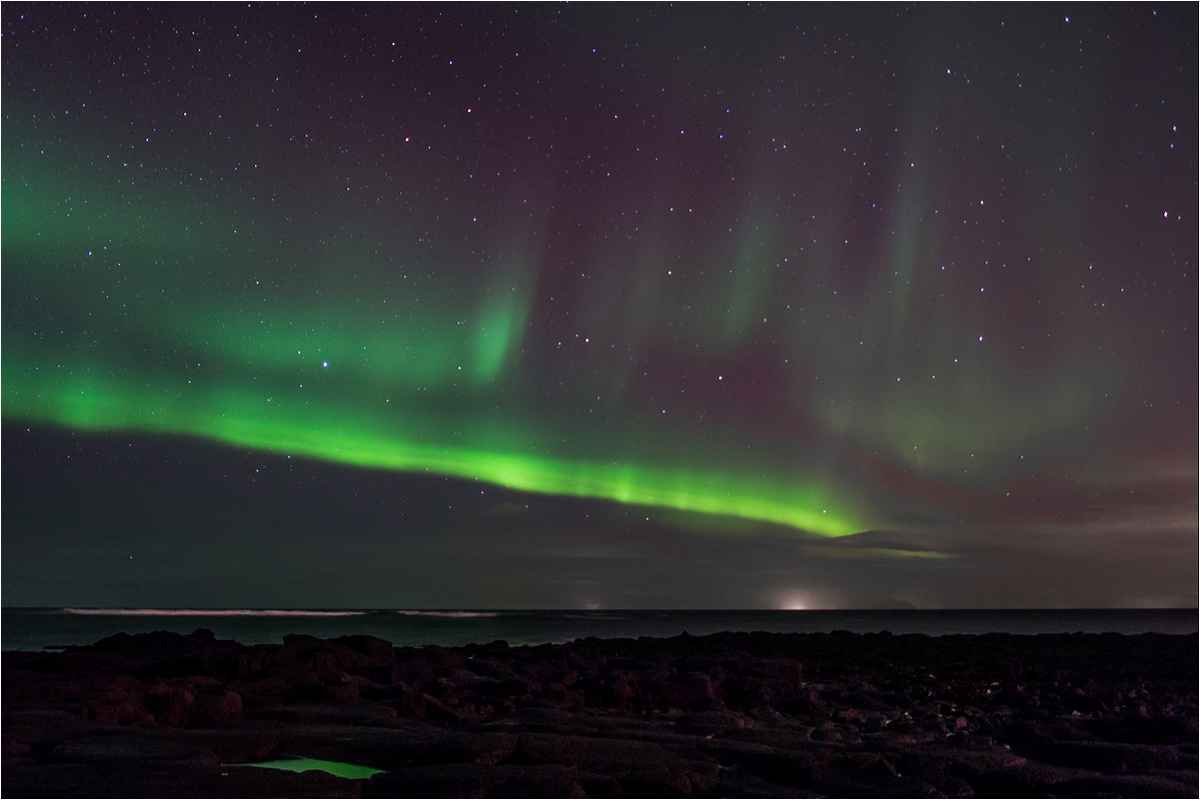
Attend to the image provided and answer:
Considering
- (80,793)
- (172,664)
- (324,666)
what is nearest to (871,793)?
(80,793)

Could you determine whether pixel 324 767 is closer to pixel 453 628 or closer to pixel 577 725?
pixel 577 725

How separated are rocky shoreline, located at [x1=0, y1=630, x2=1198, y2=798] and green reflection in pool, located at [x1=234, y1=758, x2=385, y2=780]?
114 mm

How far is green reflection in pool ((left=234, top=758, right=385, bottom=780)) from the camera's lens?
26.1 feet

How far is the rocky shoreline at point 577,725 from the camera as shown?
7.02 m

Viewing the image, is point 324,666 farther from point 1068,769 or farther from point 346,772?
point 1068,769

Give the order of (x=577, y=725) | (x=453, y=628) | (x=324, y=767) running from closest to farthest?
1. (x=324, y=767)
2. (x=577, y=725)
3. (x=453, y=628)

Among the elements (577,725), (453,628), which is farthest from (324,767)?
(453,628)

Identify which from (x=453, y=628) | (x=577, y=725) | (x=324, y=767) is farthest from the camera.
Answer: (x=453, y=628)

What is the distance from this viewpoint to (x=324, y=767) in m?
8.11

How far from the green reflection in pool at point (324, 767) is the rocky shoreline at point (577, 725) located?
0.11m

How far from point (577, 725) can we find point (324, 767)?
284 centimetres

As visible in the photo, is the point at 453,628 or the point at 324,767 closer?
the point at 324,767

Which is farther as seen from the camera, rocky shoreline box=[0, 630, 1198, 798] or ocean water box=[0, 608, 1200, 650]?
ocean water box=[0, 608, 1200, 650]

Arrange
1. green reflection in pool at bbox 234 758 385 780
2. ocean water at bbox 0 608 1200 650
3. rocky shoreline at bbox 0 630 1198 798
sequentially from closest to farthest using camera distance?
rocky shoreline at bbox 0 630 1198 798 → green reflection in pool at bbox 234 758 385 780 → ocean water at bbox 0 608 1200 650
